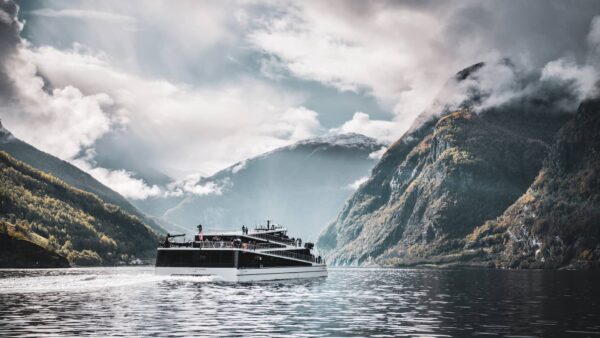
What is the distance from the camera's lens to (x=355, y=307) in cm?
6128

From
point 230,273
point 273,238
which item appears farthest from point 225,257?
point 273,238

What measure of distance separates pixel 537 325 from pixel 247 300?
102 feet

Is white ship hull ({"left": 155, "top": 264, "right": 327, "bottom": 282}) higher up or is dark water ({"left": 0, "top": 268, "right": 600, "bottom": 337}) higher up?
white ship hull ({"left": 155, "top": 264, "right": 327, "bottom": 282})

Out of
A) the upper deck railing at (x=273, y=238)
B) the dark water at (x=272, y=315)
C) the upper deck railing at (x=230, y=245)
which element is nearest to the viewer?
the dark water at (x=272, y=315)

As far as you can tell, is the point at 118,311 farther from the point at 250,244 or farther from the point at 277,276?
the point at 277,276

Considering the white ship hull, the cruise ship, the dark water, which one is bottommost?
the dark water

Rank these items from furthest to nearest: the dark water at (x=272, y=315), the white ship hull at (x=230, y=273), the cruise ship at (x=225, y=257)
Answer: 1. the cruise ship at (x=225, y=257)
2. the white ship hull at (x=230, y=273)
3. the dark water at (x=272, y=315)

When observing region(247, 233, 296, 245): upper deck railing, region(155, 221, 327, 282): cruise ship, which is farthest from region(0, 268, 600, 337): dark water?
region(247, 233, 296, 245): upper deck railing

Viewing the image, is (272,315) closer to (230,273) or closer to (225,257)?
(230,273)

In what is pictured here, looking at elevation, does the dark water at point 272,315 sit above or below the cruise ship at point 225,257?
below

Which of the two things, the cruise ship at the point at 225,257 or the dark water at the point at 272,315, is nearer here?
the dark water at the point at 272,315

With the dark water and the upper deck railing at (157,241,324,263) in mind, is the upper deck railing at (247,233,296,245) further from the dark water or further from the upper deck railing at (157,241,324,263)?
the dark water

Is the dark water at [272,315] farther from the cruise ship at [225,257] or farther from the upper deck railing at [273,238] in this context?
the upper deck railing at [273,238]

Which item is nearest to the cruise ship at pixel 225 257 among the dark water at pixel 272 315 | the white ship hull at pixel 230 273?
the white ship hull at pixel 230 273
